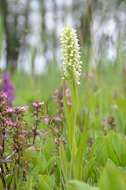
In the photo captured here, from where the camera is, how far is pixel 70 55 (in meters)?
1.27

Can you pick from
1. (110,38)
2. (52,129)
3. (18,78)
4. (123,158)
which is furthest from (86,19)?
(18,78)

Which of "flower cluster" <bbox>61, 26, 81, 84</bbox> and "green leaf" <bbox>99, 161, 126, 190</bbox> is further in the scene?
"flower cluster" <bbox>61, 26, 81, 84</bbox>

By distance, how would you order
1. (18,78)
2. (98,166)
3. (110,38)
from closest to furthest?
(98,166), (110,38), (18,78)

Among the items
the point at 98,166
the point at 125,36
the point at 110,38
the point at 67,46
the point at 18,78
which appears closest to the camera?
the point at 67,46

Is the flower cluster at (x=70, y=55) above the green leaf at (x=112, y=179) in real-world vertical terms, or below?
above

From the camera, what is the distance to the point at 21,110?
4.70 feet

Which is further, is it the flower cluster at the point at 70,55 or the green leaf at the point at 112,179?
the flower cluster at the point at 70,55

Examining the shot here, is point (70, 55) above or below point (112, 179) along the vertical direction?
above

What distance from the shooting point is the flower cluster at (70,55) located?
128 centimetres

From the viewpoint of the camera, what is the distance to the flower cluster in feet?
4.21

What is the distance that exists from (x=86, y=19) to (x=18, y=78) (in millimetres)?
3179

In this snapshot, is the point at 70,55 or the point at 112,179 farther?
the point at 70,55

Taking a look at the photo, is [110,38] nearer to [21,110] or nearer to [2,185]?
[21,110]

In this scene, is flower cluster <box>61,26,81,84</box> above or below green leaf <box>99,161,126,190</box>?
above
